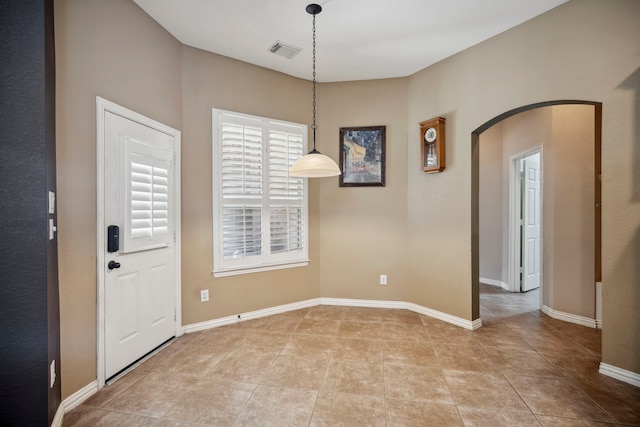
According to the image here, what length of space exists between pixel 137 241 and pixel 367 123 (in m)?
3.01

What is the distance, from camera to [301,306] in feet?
13.0

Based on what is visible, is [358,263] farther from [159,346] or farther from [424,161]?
[159,346]

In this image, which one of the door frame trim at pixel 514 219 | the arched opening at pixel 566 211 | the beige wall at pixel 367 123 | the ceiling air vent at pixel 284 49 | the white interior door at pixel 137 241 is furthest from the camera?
the door frame trim at pixel 514 219

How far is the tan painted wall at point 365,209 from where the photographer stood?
396 cm

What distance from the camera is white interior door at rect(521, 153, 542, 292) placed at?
4730 mm

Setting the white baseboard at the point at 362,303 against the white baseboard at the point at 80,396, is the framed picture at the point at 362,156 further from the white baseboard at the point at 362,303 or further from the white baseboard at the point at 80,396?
the white baseboard at the point at 80,396

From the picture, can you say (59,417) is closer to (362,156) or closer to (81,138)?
(81,138)

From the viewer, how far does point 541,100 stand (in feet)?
8.77

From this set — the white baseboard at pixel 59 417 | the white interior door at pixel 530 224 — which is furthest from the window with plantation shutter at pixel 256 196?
the white interior door at pixel 530 224

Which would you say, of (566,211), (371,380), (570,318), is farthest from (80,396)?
(566,211)

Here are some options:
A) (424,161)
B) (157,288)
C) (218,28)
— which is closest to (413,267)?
(424,161)

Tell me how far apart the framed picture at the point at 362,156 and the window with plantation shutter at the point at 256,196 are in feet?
1.86

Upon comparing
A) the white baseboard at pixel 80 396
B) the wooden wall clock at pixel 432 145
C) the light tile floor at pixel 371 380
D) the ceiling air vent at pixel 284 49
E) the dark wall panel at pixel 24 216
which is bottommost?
the light tile floor at pixel 371 380

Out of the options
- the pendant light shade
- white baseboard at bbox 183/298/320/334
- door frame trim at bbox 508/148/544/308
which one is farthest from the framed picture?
door frame trim at bbox 508/148/544/308
